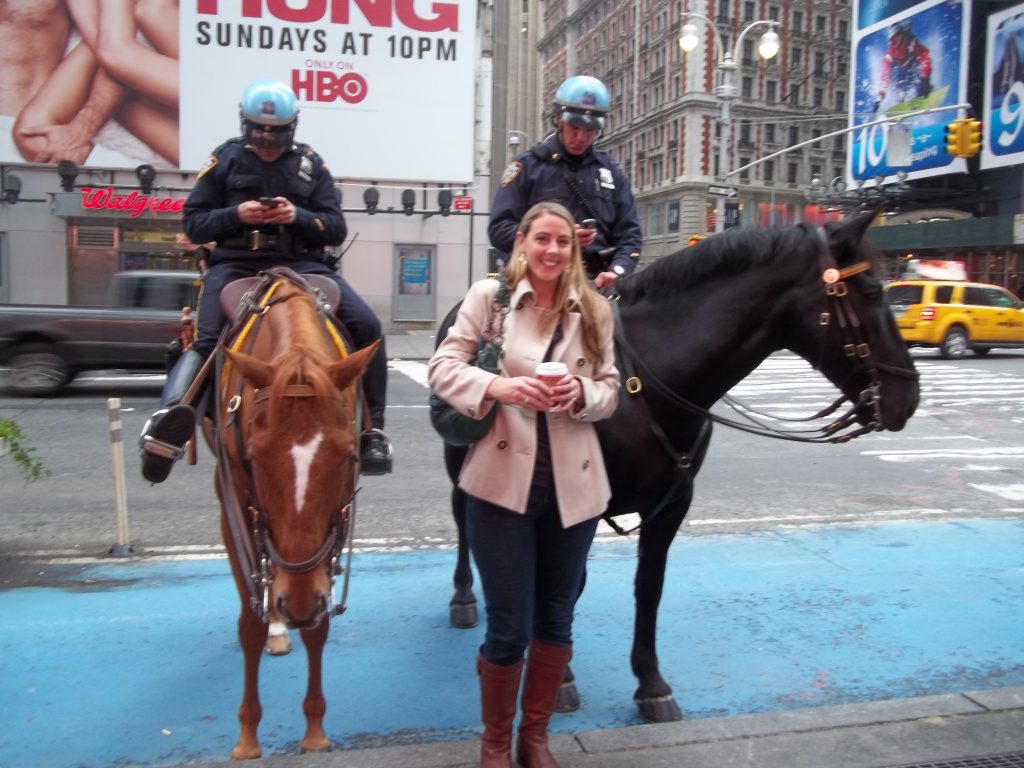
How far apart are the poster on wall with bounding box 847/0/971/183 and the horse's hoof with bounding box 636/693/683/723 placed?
3881 cm

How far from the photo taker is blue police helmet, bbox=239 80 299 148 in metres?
4.13

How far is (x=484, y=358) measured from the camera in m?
3.04

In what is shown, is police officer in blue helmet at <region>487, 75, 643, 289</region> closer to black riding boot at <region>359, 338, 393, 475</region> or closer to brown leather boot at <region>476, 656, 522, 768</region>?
black riding boot at <region>359, 338, 393, 475</region>

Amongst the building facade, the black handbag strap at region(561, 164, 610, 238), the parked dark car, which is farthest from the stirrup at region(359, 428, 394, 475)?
the building facade

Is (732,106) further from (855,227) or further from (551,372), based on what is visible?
(551,372)

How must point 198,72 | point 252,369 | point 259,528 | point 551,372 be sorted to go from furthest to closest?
1. point 198,72
2. point 259,528
3. point 252,369
4. point 551,372

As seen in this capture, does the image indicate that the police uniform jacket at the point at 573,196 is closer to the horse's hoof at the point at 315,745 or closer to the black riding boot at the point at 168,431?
the black riding boot at the point at 168,431

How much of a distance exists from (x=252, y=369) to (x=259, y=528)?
1.83ft

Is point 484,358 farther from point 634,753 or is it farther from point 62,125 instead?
point 62,125

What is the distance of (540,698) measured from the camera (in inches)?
129

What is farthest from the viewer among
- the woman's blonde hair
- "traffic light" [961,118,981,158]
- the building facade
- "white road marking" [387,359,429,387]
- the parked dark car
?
the building facade

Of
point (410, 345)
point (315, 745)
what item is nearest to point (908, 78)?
point (410, 345)

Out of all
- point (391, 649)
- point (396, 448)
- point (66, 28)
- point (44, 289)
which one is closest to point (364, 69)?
point (66, 28)

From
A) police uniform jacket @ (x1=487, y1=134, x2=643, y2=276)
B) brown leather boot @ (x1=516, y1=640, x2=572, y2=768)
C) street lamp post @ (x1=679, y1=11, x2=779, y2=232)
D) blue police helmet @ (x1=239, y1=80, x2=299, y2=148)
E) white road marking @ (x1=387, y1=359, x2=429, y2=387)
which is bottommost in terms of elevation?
brown leather boot @ (x1=516, y1=640, x2=572, y2=768)
